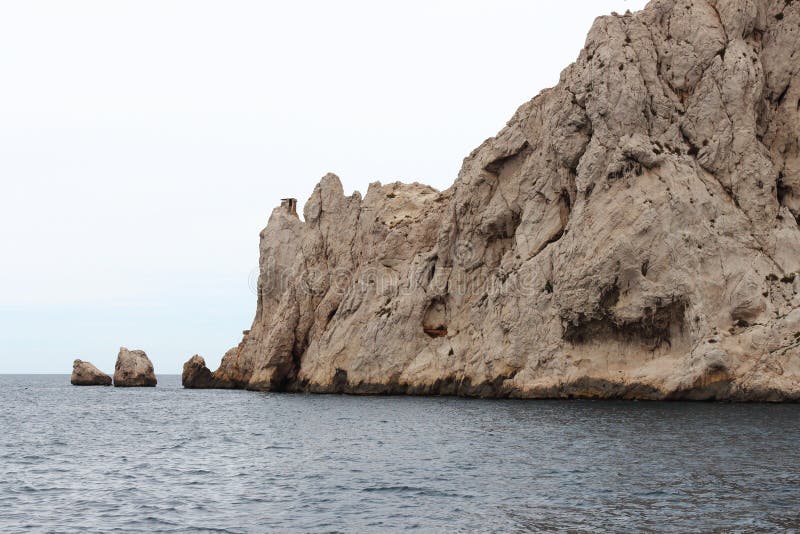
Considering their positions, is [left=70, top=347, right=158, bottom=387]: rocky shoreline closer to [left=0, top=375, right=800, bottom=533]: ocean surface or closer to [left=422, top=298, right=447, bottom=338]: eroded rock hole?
[left=422, top=298, right=447, bottom=338]: eroded rock hole

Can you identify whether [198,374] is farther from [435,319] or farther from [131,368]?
[435,319]

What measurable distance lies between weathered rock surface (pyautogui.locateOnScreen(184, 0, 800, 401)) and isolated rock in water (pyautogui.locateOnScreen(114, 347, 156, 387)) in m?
47.1

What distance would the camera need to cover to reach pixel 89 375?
138 metres

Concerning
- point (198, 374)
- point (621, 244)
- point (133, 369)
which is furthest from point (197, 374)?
point (621, 244)

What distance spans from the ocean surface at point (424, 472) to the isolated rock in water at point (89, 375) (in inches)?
3333

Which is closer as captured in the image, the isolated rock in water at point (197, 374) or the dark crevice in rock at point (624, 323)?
the dark crevice in rock at point (624, 323)

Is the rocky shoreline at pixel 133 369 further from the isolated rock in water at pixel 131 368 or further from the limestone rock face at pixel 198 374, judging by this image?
the limestone rock face at pixel 198 374

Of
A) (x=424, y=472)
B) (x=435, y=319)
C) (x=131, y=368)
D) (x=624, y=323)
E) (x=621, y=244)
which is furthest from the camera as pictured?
(x=131, y=368)

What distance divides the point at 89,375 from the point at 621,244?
106 meters

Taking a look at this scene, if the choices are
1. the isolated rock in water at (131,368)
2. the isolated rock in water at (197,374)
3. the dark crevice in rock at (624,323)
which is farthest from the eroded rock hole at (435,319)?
the isolated rock in water at (131,368)

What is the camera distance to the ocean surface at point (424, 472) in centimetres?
2384

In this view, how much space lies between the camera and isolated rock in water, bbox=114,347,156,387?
126125 mm

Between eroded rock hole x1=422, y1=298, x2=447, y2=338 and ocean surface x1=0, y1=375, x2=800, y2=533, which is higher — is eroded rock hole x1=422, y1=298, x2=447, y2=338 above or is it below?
above

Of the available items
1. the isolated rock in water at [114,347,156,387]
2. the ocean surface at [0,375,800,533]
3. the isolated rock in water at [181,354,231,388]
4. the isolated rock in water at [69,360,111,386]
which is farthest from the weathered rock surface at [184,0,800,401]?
the isolated rock in water at [69,360,111,386]
